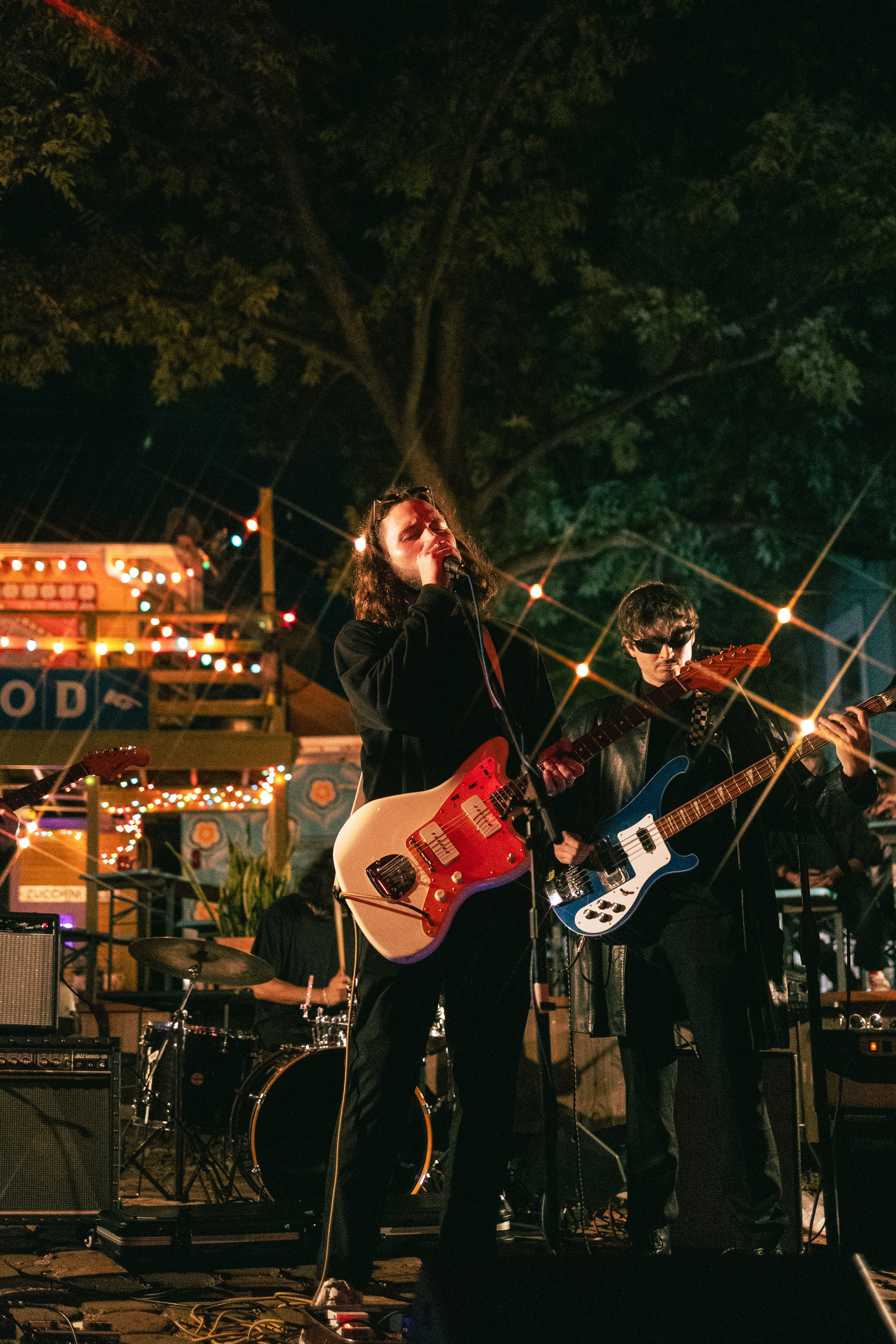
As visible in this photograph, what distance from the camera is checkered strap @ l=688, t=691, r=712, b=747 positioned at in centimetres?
409

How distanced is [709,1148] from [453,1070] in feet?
4.01

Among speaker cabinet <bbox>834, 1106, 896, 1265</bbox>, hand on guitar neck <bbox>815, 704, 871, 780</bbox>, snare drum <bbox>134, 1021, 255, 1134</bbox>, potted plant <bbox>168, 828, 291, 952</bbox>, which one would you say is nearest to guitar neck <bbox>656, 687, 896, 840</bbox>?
hand on guitar neck <bbox>815, 704, 871, 780</bbox>

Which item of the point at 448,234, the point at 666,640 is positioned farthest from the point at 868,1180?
the point at 448,234

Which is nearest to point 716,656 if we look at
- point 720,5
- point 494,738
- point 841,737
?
point 841,737

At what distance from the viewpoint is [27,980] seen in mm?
5074

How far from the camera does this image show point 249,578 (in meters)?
18.0

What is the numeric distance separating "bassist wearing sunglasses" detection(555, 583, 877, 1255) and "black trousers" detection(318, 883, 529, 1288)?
0.42m

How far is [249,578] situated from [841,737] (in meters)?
15.0

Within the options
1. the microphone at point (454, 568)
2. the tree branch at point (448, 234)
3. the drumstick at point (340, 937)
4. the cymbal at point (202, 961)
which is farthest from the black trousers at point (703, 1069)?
the tree branch at point (448, 234)

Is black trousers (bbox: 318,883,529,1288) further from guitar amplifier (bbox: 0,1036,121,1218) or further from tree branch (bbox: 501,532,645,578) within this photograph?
tree branch (bbox: 501,532,645,578)

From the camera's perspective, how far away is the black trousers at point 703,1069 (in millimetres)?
3600

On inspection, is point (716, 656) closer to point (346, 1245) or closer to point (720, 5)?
point (346, 1245)

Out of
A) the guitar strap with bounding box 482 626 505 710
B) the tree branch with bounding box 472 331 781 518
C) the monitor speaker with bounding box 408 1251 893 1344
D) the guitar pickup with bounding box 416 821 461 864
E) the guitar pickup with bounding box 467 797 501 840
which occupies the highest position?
the tree branch with bounding box 472 331 781 518

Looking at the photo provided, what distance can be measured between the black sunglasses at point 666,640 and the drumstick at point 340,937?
2496 mm
